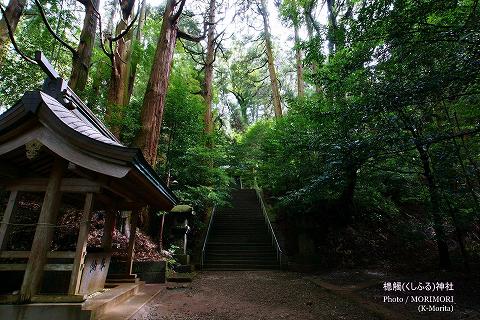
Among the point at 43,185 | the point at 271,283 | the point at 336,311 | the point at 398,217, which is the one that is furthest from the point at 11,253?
the point at 398,217

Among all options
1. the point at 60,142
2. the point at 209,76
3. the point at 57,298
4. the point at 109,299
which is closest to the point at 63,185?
the point at 60,142

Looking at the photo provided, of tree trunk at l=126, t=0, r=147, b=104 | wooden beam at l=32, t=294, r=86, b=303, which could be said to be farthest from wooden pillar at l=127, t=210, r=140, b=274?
tree trunk at l=126, t=0, r=147, b=104

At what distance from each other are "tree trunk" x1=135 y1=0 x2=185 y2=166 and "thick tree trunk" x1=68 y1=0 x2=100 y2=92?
1768mm

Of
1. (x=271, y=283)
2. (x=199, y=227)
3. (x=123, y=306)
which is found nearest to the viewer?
(x=123, y=306)

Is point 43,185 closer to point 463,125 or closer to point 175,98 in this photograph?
point 175,98

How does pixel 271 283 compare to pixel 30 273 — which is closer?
pixel 30 273

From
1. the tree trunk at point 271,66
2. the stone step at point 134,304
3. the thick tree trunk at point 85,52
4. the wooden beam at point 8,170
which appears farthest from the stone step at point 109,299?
the tree trunk at point 271,66

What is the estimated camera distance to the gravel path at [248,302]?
14.0ft

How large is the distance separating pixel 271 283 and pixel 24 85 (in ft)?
31.2

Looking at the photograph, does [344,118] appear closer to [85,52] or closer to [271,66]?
[85,52]

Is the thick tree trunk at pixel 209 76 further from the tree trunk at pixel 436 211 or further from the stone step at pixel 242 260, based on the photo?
the tree trunk at pixel 436 211

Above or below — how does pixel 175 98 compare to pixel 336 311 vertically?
above

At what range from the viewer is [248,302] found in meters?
5.13

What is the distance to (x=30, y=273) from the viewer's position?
3.13 m
